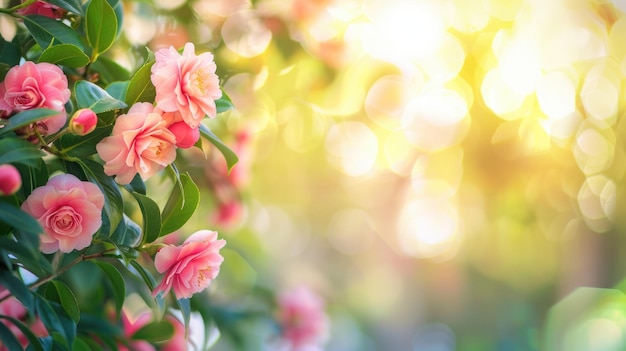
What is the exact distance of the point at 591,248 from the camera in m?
3.21

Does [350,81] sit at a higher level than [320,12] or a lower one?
lower

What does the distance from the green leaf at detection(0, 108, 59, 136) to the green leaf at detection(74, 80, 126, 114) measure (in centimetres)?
5

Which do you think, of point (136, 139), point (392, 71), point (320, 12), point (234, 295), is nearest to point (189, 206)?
point (136, 139)

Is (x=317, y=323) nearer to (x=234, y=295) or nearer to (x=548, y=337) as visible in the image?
(x=234, y=295)

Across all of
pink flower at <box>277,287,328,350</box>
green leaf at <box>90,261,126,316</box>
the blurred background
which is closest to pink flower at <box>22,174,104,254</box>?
green leaf at <box>90,261,126,316</box>

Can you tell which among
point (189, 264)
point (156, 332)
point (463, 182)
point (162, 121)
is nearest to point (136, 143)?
point (162, 121)

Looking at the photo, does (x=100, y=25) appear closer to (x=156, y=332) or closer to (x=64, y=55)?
(x=64, y=55)

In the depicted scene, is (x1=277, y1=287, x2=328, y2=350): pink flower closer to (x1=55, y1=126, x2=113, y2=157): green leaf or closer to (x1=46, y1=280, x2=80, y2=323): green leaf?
(x1=46, y1=280, x2=80, y2=323): green leaf

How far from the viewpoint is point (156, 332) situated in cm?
92

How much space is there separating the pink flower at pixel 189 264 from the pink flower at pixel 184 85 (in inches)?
4.5

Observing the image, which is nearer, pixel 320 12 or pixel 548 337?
pixel 320 12

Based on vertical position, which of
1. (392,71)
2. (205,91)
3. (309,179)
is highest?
(205,91)

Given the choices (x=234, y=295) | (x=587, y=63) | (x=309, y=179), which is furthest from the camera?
(x=309, y=179)

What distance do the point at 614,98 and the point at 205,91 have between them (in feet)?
8.89
